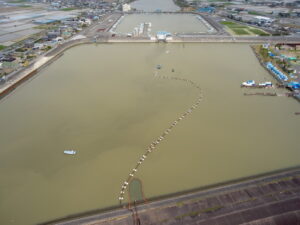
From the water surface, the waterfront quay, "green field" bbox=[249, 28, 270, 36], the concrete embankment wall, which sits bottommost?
the waterfront quay

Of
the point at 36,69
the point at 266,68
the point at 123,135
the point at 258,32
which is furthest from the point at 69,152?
the point at 258,32

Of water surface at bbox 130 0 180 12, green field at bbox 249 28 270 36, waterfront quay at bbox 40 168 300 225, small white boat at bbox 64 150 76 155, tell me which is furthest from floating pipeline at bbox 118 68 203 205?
water surface at bbox 130 0 180 12

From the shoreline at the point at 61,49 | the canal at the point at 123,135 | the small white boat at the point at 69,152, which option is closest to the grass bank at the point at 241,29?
the shoreline at the point at 61,49

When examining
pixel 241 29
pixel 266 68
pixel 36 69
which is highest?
pixel 241 29

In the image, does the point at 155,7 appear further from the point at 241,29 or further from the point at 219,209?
the point at 219,209

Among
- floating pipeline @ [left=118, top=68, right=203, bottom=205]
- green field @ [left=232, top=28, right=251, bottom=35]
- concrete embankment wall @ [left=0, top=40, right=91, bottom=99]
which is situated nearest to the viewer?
floating pipeline @ [left=118, top=68, right=203, bottom=205]

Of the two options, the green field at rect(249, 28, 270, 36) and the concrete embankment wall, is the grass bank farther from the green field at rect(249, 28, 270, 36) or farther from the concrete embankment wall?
the concrete embankment wall

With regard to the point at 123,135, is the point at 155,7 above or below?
above
